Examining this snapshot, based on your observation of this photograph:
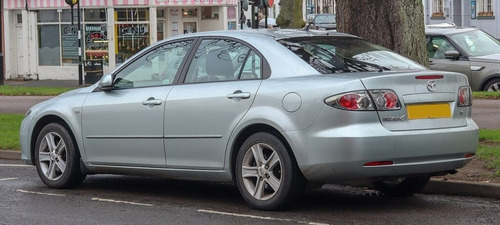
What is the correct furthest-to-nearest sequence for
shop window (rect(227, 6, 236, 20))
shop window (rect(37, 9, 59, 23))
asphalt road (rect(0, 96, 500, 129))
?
shop window (rect(227, 6, 236, 20)), shop window (rect(37, 9, 59, 23)), asphalt road (rect(0, 96, 500, 129))

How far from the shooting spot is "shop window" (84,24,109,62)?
4028 cm

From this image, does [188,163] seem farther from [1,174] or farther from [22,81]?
[22,81]

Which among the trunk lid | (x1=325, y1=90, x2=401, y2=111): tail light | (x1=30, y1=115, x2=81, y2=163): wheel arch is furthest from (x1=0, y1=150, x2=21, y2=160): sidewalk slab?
the trunk lid

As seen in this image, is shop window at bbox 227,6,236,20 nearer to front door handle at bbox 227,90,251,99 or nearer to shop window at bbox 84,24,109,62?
shop window at bbox 84,24,109,62

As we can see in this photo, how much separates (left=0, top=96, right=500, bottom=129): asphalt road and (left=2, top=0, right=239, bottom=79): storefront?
1479cm

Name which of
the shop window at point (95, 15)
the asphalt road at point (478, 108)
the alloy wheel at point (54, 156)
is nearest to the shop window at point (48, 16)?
the shop window at point (95, 15)

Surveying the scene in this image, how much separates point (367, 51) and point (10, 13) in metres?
34.9

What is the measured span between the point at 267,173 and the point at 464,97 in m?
1.67

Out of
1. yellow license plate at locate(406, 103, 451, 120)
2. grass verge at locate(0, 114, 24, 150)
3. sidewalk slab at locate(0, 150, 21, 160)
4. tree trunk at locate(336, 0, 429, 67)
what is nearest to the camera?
yellow license plate at locate(406, 103, 451, 120)

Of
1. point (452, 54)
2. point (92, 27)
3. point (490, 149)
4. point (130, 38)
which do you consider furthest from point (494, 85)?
point (92, 27)

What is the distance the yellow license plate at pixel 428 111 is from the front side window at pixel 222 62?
129 cm

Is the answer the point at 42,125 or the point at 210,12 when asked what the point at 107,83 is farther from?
the point at 210,12

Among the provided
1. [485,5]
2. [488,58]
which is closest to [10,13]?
[485,5]

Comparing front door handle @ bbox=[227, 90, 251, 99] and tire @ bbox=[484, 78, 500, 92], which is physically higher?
front door handle @ bbox=[227, 90, 251, 99]
